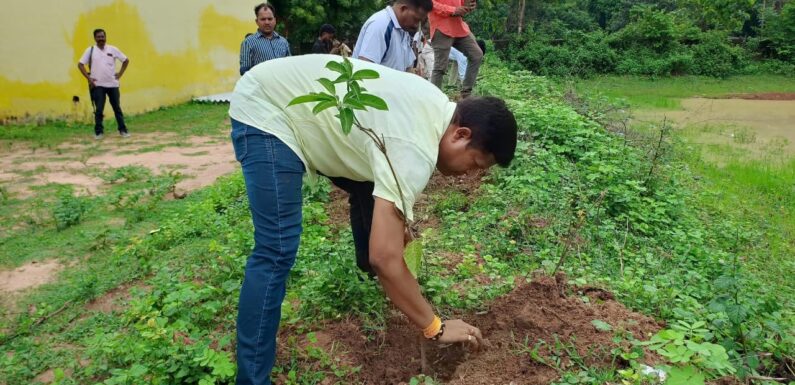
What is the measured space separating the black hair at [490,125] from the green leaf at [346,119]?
1.38ft

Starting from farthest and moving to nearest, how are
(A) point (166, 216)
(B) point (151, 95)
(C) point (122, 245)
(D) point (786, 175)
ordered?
(B) point (151, 95), (D) point (786, 175), (A) point (166, 216), (C) point (122, 245)

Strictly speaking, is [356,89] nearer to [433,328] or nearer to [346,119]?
[346,119]

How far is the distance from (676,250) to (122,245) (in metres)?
3.84

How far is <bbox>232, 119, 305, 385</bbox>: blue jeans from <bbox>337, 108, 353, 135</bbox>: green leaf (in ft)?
1.21

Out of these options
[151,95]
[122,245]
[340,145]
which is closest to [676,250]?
[340,145]

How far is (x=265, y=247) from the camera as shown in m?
2.10

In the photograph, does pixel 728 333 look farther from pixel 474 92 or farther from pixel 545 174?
pixel 474 92

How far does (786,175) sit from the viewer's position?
7160mm

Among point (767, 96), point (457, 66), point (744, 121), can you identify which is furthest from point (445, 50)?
point (767, 96)

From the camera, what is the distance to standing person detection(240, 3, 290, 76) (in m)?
6.31

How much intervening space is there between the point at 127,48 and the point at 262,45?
572 centimetres

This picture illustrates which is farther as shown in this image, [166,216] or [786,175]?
[786,175]

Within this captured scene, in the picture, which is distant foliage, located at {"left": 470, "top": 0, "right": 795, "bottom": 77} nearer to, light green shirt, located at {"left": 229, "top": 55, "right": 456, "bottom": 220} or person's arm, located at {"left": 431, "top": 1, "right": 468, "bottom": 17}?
person's arm, located at {"left": 431, "top": 1, "right": 468, "bottom": 17}

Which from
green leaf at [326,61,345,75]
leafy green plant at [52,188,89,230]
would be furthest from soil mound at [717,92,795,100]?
green leaf at [326,61,345,75]
